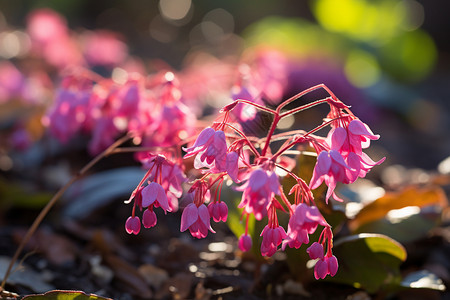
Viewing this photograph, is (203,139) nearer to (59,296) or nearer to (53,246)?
(59,296)

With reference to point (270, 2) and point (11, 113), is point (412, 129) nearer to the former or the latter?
point (11, 113)

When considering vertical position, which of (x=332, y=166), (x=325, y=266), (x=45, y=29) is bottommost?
(x=325, y=266)

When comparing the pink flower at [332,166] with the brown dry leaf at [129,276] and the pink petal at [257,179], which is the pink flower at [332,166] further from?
the brown dry leaf at [129,276]

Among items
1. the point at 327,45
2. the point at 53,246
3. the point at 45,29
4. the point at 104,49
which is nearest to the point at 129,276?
the point at 53,246

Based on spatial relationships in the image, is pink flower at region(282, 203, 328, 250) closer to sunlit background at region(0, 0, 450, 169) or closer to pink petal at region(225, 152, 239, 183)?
pink petal at region(225, 152, 239, 183)

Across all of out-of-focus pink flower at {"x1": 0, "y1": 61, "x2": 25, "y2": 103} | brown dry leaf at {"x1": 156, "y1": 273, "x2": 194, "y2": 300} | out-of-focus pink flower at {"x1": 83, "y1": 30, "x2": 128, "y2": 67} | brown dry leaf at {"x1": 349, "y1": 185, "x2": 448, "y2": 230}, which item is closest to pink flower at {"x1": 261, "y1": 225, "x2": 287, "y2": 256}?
brown dry leaf at {"x1": 156, "y1": 273, "x2": 194, "y2": 300}

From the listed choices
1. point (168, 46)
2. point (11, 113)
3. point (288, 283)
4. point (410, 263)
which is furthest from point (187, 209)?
point (168, 46)

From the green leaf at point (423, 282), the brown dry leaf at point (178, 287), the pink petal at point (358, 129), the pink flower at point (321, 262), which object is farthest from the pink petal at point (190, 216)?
the green leaf at point (423, 282)
